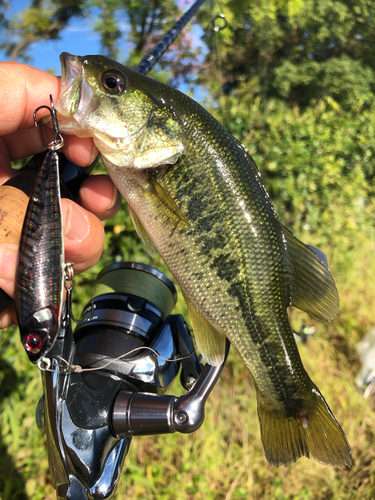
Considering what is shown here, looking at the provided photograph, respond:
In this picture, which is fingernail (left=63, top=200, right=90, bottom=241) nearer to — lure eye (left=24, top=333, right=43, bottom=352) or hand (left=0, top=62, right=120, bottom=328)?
hand (left=0, top=62, right=120, bottom=328)

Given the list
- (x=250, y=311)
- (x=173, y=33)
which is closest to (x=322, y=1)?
(x=173, y=33)

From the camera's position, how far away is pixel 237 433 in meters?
2.94

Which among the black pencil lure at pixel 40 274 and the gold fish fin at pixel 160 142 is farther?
the gold fish fin at pixel 160 142

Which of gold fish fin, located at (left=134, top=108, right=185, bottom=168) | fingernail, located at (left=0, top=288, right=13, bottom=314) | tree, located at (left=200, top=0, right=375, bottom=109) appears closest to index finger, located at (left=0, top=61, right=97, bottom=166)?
gold fish fin, located at (left=134, top=108, right=185, bottom=168)

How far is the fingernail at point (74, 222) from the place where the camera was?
48.7 inches

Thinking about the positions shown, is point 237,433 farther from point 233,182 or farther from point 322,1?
point 322,1

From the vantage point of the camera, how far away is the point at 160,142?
1.23 meters

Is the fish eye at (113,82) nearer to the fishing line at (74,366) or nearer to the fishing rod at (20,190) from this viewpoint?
the fishing rod at (20,190)

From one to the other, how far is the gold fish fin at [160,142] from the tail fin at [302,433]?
0.97 metres

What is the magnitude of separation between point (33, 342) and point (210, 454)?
2.37 meters

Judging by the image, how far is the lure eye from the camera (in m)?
0.85

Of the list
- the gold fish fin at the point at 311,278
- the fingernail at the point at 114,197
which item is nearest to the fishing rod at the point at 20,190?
the fingernail at the point at 114,197

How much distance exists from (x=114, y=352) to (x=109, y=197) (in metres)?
0.64

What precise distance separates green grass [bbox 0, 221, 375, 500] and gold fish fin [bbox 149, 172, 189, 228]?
1.93 metres
